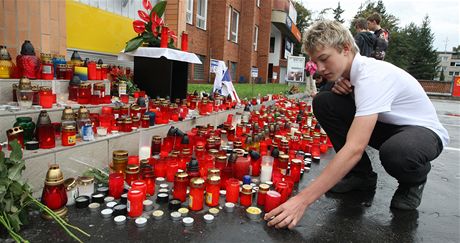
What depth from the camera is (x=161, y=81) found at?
4484mm

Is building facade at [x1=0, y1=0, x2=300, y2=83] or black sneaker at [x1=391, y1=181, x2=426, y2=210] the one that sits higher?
building facade at [x1=0, y1=0, x2=300, y2=83]

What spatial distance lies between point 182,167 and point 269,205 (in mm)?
941

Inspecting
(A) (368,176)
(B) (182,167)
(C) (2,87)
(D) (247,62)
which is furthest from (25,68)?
(D) (247,62)

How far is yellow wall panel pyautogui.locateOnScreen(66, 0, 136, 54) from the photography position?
4.32 metres

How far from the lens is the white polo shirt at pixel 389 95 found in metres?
1.78

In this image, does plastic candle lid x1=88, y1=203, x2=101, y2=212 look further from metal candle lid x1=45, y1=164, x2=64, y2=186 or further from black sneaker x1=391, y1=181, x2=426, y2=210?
black sneaker x1=391, y1=181, x2=426, y2=210

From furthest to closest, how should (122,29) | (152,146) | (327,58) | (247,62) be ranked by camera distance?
(247,62) → (122,29) → (152,146) → (327,58)

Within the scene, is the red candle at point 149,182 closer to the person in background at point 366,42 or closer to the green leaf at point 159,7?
the green leaf at point 159,7

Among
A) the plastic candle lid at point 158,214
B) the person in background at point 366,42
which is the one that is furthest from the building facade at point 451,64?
the plastic candle lid at point 158,214

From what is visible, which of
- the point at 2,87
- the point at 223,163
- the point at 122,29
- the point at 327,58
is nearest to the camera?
the point at 327,58

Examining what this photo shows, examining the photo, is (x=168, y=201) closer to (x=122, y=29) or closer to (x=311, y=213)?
(x=311, y=213)

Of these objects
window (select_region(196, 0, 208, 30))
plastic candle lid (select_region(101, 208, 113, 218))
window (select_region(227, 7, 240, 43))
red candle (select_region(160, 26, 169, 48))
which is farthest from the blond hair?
window (select_region(227, 7, 240, 43))

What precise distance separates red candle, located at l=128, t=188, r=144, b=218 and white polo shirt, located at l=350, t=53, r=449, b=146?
53.9 inches

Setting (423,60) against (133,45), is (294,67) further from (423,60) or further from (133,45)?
(423,60)
